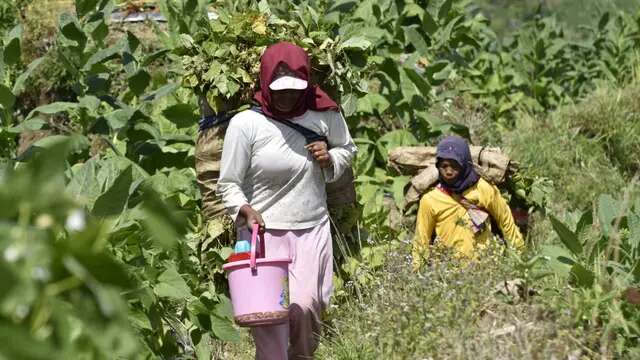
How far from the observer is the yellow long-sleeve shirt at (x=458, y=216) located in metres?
5.82

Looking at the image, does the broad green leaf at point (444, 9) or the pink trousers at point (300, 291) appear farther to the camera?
the broad green leaf at point (444, 9)

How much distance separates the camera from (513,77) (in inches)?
430

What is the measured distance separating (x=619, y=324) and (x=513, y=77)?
733 centimetres

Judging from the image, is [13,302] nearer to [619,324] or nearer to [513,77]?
[619,324]

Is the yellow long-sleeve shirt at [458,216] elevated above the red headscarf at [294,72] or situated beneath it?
situated beneath

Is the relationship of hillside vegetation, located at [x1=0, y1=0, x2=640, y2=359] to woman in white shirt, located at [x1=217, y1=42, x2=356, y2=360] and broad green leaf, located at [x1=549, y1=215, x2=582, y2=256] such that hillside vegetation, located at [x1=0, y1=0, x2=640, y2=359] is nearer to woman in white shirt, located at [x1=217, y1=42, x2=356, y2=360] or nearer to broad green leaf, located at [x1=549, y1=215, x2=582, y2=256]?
broad green leaf, located at [x1=549, y1=215, x2=582, y2=256]

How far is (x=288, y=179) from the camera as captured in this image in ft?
16.4

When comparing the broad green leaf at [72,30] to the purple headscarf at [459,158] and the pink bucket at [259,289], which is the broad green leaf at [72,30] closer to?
the purple headscarf at [459,158]

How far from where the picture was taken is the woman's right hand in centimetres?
482

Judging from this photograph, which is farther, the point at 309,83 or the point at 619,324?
the point at 309,83

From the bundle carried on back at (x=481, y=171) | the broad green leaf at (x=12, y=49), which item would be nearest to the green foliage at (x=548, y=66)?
the bundle carried on back at (x=481, y=171)

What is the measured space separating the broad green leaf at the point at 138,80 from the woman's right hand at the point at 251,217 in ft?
6.41

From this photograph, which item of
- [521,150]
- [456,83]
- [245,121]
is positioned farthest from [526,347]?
[456,83]

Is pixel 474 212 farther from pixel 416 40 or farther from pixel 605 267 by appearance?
pixel 416 40
